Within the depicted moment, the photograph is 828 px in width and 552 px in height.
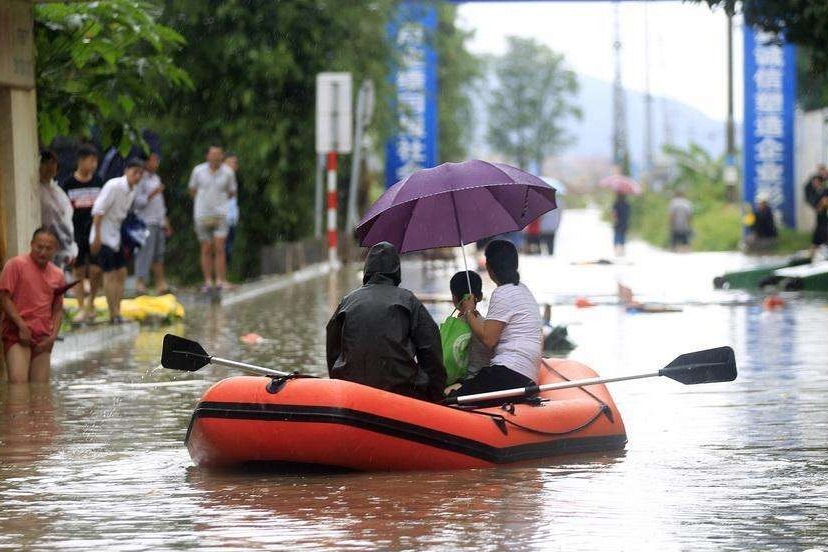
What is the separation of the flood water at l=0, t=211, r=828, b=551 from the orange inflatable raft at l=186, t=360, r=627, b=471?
12 cm

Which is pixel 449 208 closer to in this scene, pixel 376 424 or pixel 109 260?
pixel 376 424

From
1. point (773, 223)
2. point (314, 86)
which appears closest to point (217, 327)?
point (314, 86)

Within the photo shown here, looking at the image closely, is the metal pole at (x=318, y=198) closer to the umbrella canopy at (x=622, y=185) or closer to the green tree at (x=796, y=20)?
the green tree at (x=796, y=20)

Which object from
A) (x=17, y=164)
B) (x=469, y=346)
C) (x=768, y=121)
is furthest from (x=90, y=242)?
(x=768, y=121)

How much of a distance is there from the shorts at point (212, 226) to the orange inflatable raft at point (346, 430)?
45.8 ft

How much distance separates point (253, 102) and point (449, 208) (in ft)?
69.5

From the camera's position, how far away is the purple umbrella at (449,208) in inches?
436

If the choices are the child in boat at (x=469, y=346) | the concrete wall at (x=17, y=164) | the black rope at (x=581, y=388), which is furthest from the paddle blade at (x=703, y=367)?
the concrete wall at (x=17, y=164)

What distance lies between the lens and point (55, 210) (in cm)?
1575

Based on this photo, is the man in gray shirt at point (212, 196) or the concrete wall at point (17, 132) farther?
the man in gray shirt at point (212, 196)

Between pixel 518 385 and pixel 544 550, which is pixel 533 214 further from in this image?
pixel 544 550

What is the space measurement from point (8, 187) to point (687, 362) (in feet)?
21.7

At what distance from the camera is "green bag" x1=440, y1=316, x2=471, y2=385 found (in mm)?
10734

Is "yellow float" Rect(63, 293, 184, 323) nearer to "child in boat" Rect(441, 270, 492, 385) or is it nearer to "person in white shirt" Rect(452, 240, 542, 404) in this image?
"child in boat" Rect(441, 270, 492, 385)
